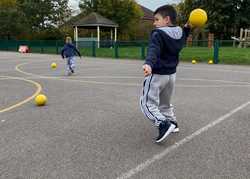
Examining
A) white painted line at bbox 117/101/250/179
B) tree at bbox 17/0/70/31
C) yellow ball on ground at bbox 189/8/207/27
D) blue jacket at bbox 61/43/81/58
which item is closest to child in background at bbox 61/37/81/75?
blue jacket at bbox 61/43/81/58

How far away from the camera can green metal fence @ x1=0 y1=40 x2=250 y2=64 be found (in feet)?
72.0

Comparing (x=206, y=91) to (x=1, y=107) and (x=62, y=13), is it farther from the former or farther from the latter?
(x=62, y=13)

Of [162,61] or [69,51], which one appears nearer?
[162,61]

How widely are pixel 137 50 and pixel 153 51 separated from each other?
2678cm

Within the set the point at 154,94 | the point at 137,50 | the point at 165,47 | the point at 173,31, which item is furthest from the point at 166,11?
the point at 137,50

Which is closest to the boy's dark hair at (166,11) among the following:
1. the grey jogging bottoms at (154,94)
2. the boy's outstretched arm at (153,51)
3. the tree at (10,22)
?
the boy's outstretched arm at (153,51)

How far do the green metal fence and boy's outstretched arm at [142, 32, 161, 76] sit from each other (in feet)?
55.5

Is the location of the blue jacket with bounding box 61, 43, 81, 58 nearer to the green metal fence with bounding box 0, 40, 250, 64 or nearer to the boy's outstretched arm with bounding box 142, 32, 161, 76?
the green metal fence with bounding box 0, 40, 250, 64

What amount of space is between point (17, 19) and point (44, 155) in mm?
50321

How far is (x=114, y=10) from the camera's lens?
5453 centimetres

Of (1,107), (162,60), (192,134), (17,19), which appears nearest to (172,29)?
(162,60)

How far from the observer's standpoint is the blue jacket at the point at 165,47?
461cm

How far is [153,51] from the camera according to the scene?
14.9 ft

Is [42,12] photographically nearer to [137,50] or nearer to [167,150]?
[137,50]
